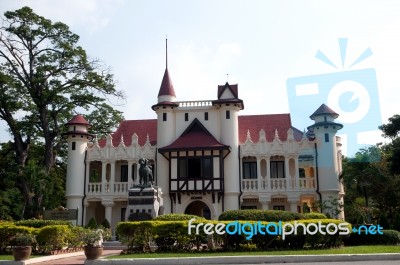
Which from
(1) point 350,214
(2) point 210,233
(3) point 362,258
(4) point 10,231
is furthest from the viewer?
(1) point 350,214

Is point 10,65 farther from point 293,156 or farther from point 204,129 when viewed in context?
point 293,156

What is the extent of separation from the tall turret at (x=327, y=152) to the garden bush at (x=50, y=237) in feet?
69.0

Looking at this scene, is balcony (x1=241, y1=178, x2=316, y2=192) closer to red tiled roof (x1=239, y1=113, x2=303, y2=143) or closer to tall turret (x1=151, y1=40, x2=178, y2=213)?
red tiled roof (x1=239, y1=113, x2=303, y2=143)

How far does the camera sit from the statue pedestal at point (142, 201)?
90.9 feet

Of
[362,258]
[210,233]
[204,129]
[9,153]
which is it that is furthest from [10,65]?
[362,258]

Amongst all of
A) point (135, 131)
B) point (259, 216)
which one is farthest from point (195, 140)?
point (259, 216)

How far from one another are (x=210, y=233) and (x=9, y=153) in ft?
111

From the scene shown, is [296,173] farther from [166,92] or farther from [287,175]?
[166,92]

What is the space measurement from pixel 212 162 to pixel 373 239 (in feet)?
51.6

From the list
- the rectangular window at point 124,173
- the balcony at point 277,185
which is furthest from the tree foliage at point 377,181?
the rectangular window at point 124,173

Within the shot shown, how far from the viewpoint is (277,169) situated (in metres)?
37.9

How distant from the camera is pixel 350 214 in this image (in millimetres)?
36312

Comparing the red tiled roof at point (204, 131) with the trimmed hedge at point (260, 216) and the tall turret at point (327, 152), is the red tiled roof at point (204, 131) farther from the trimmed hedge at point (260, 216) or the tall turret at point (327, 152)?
the trimmed hedge at point (260, 216)

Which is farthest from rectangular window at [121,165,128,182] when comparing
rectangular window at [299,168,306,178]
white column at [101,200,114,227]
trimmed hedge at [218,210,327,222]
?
trimmed hedge at [218,210,327,222]
